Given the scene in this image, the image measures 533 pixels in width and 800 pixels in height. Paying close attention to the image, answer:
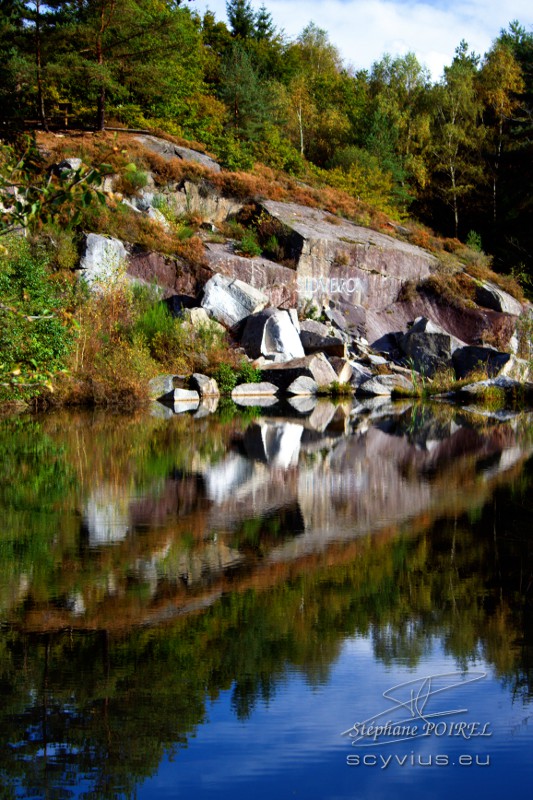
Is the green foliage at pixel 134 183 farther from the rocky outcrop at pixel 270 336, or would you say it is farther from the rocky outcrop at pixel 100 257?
the rocky outcrop at pixel 270 336

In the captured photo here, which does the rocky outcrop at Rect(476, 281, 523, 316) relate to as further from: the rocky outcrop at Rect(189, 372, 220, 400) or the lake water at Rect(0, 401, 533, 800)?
the lake water at Rect(0, 401, 533, 800)

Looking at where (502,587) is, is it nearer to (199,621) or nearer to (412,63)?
(199,621)

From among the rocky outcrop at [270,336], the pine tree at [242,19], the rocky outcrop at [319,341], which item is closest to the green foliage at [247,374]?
the rocky outcrop at [270,336]

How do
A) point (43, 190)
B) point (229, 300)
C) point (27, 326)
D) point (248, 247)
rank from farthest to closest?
point (248, 247), point (229, 300), point (27, 326), point (43, 190)

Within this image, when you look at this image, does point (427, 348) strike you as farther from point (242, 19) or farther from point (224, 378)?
point (242, 19)

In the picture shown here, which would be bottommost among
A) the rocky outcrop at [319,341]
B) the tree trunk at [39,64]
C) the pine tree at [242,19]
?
the rocky outcrop at [319,341]

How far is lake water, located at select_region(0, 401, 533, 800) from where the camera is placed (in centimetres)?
289

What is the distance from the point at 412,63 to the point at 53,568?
188 ft

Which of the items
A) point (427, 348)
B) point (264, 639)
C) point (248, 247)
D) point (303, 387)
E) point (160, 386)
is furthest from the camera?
point (248, 247)

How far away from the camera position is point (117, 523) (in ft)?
22.5

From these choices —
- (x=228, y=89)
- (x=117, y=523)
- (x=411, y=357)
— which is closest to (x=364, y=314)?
(x=411, y=357)

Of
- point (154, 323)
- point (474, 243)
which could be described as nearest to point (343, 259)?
point (154, 323)

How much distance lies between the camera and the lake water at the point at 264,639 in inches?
114

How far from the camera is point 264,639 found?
403cm
